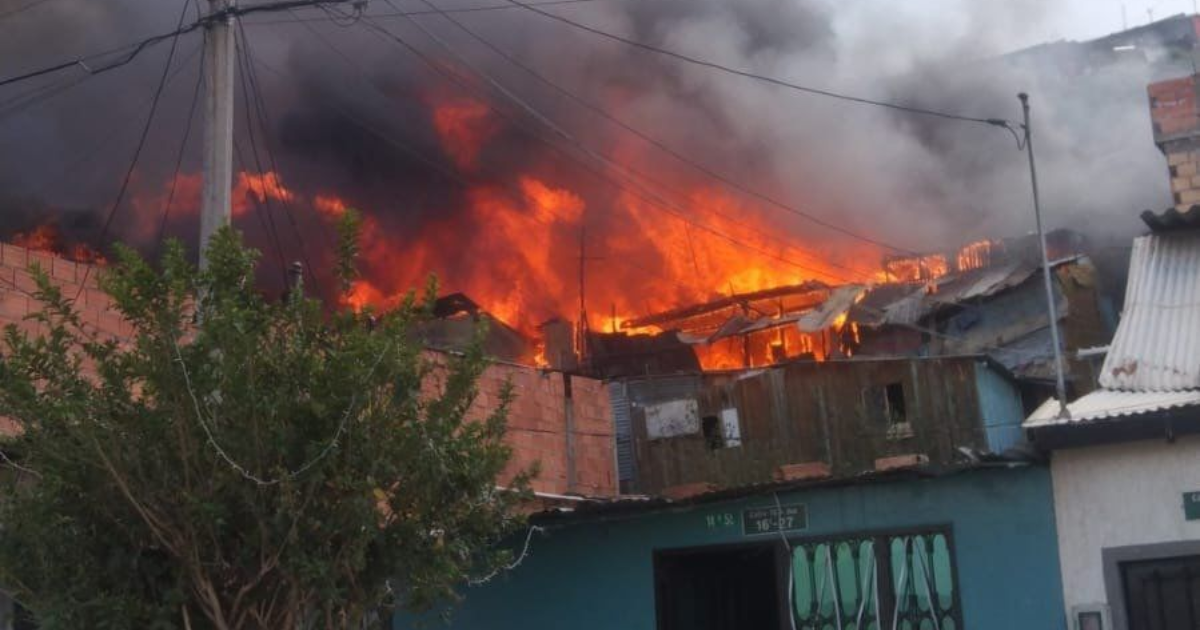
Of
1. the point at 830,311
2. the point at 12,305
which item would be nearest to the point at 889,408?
the point at 830,311

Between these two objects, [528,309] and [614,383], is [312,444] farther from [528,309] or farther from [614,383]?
[528,309]

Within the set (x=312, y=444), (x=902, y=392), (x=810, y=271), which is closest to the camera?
(x=312, y=444)

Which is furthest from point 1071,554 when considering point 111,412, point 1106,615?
point 111,412

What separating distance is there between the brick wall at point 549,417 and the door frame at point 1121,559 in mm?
8981

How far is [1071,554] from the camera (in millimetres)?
10719

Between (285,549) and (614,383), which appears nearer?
(285,549)

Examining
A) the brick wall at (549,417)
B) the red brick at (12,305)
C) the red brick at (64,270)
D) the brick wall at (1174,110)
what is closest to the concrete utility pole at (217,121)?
the red brick at (12,305)

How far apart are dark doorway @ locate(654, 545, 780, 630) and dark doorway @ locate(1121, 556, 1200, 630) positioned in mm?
3228

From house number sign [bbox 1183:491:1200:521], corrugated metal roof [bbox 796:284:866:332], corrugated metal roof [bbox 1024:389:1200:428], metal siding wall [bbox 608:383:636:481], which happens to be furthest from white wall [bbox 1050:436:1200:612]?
corrugated metal roof [bbox 796:284:866:332]

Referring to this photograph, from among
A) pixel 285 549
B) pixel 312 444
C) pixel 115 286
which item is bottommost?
pixel 285 549

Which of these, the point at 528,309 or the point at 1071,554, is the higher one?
the point at 528,309

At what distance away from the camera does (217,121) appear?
36.0 feet

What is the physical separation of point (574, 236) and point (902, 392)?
16919mm

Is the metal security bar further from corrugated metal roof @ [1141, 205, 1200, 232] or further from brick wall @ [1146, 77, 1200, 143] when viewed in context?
brick wall @ [1146, 77, 1200, 143]
